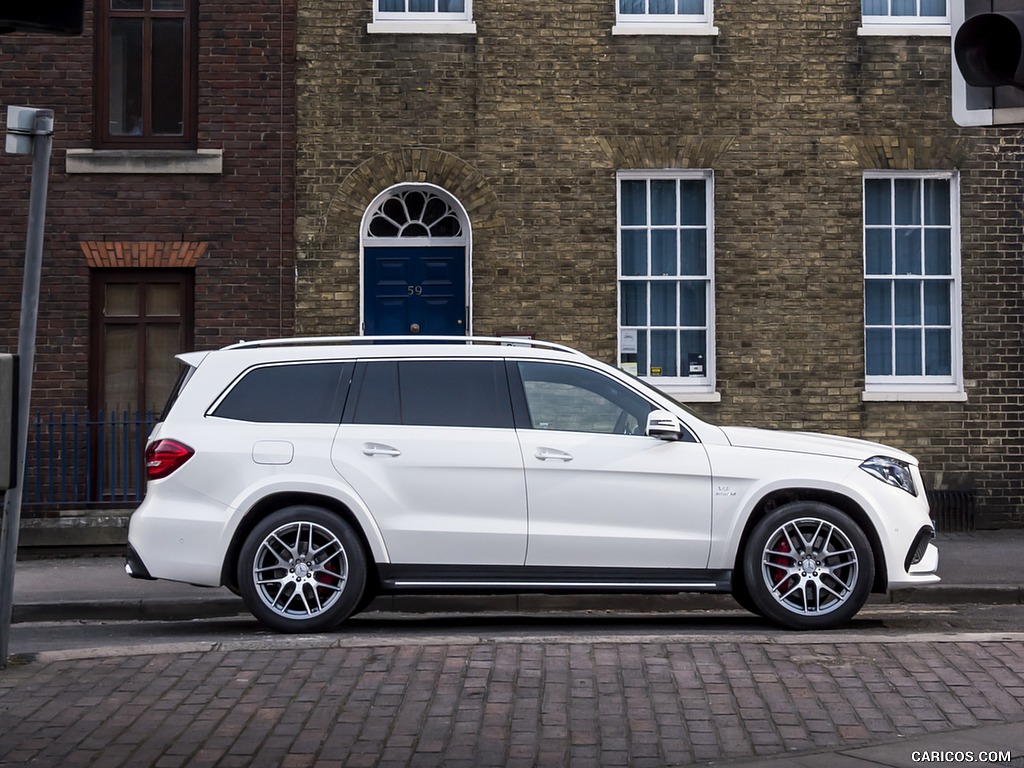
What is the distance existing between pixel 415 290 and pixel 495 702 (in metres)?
9.28

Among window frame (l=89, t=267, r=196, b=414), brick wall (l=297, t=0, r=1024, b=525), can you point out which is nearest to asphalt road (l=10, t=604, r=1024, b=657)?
brick wall (l=297, t=0, r=1024, b=525)

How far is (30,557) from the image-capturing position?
13.9 metres

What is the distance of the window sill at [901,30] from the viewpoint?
601 inches

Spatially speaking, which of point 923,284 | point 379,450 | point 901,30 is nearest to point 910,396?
point 923,284

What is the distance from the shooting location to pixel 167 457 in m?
8.91

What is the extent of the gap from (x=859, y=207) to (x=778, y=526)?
7.28 meters

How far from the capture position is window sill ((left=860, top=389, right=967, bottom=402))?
15164 millimetres

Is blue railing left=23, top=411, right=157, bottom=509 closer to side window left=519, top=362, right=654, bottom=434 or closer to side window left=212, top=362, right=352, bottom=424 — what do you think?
side window left=212, top=362, right=352, bottom=424

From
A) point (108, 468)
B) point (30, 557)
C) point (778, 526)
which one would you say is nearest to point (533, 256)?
point (108, 468)

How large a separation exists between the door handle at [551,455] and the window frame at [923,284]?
23.5ft

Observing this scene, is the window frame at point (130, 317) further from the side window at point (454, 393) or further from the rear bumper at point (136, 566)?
the side window at point (454, 393)

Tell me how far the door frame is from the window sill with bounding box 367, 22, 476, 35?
1.58 m

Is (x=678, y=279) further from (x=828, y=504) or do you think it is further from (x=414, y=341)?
(x=828, y=504)

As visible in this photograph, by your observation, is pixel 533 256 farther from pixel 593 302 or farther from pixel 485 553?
pixel 485 553
